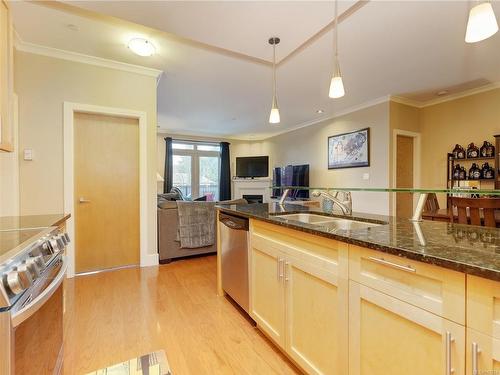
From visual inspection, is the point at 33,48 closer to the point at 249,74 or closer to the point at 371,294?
the point at 249,74

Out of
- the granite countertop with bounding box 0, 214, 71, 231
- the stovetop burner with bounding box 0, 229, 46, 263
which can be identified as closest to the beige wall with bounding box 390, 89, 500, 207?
the granite countertop with bounding box 0, 214, 71, 231

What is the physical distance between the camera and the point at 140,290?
2.52m

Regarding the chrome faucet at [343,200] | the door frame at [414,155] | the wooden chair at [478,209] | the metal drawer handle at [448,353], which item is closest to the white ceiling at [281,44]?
the door frame at [414,155]

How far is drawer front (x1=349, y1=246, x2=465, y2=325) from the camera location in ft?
2.37

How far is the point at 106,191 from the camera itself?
3129 mm

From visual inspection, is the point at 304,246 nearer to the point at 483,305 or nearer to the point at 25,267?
the point at 483,305

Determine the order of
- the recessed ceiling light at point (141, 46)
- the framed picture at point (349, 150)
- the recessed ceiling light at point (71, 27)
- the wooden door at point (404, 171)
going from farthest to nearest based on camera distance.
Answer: the framed picture at point (349, 150) → the wooden door at point (404, 171) → the recessed ceiling light at point (141, 46) → the recessed ceiling light at point (71, 27)

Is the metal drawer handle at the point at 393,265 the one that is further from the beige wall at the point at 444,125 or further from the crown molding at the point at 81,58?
the beige wall at the point at 444,125

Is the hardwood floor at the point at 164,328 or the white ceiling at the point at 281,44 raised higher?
the white ceiling at the point at 281,44

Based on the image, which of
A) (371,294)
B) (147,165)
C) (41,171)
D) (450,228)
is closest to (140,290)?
(147,165)

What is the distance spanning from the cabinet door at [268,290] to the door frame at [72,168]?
1929 mm

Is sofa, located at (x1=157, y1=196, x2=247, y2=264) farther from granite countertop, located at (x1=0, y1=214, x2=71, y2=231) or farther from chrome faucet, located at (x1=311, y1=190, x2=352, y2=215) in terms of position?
granite countertop, located at (x1=0, y1=214, x2=71, y2=231)

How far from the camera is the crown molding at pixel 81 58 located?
2.65 meters

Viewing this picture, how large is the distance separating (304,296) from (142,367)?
0.99m
